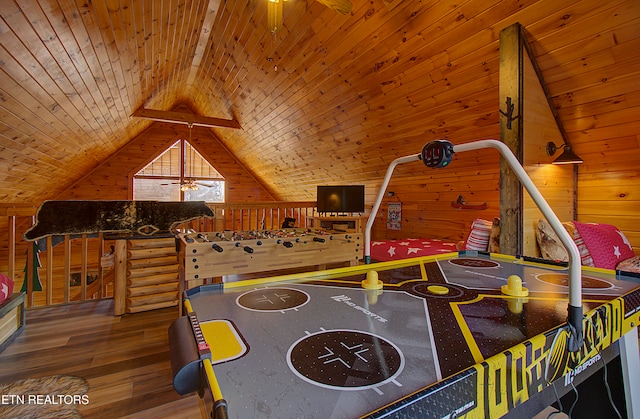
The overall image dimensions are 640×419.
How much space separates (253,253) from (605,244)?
2.72 meters

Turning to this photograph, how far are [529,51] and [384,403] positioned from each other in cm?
288

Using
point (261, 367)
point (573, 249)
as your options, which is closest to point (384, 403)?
point (261, 367)

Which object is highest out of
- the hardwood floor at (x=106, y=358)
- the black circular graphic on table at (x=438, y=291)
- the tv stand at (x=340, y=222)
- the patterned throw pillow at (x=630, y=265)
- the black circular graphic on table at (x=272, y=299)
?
the tv stand at (x=340, y=222)

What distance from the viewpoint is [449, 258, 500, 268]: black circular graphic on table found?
5.18 ft

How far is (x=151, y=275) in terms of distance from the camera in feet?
9.39

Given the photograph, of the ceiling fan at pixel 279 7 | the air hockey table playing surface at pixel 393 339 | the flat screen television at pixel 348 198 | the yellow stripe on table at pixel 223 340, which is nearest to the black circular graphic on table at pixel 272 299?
the air hockey table playing surface at pixel 393 339

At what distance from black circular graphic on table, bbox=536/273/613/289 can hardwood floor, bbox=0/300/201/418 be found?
173 centimetres

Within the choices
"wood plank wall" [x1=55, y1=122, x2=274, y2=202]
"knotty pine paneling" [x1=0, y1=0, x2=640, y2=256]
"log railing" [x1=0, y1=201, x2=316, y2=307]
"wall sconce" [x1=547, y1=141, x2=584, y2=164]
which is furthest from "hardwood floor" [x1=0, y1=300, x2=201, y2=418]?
"wood plank wall" [x1=55, y1=122, x2=274, y2=202]

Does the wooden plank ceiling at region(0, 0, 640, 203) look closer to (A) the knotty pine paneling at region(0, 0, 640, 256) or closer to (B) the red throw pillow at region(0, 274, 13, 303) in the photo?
(A) the knotty pine paneling at region(0, 0, 640, 256)

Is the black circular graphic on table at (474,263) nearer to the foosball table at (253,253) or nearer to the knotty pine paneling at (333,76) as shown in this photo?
the foosball table at (253,253)

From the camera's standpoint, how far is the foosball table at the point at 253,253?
2.14 metres

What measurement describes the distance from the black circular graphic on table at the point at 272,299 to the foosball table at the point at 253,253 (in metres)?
1.13

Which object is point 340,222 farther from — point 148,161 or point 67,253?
point 148,161

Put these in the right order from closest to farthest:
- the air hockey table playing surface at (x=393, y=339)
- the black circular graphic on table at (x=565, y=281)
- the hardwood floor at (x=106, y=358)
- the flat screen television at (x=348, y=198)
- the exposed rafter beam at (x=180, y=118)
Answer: the air hockey table playing surface at (x=393, y=339), the black circular graphic on table at (x=565, y=281), the hardwood floor at (x=106, y=358), the flat screen television at (x=348, y=198), the exposed rafter beam at (x=180, y=118)
